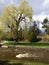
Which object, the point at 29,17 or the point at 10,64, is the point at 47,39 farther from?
the point at 10,64

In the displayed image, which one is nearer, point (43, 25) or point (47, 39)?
point (47, 39)

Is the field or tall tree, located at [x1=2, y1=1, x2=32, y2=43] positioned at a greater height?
tall tree, located at [x1=2, y1=1, x2=32, y2=43]

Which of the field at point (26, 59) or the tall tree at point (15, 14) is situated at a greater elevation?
the tall tree at point (15, 14)

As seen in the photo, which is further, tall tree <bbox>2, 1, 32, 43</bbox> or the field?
tall tree <bbox>2, 1, 32, 43</bbox>

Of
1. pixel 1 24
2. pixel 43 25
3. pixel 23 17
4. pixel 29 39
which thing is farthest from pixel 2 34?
pixel 43 25

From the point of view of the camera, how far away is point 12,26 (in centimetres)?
6253

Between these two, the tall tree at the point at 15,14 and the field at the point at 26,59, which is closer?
the field at the point at 26,59

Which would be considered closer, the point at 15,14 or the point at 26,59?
the point at 26,59

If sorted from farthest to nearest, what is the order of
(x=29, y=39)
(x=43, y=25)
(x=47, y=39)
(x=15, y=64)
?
(x=43, y=25), (x=47, y=39), (x=29, y=39), (x=15, y=64)

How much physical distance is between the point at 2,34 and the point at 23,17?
7.99 metres

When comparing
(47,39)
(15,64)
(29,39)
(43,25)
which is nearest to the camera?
(15,64)

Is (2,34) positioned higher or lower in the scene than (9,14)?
lower

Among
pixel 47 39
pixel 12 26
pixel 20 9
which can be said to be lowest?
pixel 47 39

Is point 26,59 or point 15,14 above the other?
point 15,14
